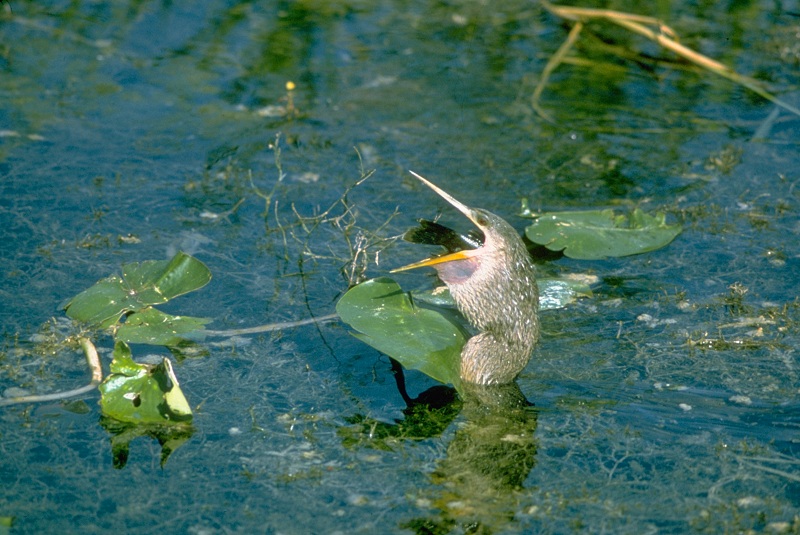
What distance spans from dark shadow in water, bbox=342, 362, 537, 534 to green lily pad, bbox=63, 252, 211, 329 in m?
0.86

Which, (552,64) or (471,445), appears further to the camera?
(552,64)

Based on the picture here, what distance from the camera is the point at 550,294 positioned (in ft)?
12.6

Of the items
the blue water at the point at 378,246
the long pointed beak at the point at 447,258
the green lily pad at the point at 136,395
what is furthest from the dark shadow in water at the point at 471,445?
the green lily pad at the point at 136,395

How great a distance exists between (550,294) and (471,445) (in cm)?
93

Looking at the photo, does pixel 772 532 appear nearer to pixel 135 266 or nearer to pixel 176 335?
pixel 176 335

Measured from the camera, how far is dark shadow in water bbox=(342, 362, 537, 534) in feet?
9.16

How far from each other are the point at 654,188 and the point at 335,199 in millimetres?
1548

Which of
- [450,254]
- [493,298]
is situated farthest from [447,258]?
[493,298]

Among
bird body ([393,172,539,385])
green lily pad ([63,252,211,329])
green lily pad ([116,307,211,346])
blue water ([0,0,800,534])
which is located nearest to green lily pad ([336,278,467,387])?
bird body ([393,172,539,385])

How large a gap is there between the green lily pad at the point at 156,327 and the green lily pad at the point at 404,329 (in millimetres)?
565

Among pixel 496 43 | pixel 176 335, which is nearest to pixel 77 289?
pixel 176 335

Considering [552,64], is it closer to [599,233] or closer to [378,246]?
[599,233]

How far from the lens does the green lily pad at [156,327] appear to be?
3.47m

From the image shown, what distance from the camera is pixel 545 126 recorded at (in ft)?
18.1
